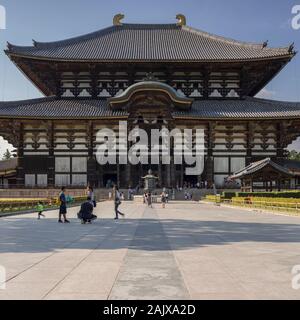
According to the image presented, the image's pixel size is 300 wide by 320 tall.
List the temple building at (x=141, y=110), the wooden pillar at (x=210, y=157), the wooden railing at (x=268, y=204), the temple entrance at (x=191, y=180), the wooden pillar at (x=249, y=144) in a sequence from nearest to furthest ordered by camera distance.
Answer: the wooden railing at (x=268, y=204) < the temple building at (x=141, y=110) < the wooden pillar at (x=210, y=157) < the wooden pillar at (x=249, y=144) < the temple entrance at (x=191, y=180)

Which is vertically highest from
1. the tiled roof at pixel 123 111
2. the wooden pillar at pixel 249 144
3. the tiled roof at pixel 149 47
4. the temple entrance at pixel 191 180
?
the tiled roof at pixel 149 47

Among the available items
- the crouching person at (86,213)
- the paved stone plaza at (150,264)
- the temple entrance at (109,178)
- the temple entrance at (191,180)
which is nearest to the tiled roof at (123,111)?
the temple entrance at (109,178)

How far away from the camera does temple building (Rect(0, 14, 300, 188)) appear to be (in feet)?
154

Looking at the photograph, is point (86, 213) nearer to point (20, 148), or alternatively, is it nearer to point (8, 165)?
point (20, 148)

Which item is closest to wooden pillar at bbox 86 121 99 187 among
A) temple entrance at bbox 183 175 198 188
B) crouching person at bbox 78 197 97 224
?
temple entrance at bbox 183 175 198 188

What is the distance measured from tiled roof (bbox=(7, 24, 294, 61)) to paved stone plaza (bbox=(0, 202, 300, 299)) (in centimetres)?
3955

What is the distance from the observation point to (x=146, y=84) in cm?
4597

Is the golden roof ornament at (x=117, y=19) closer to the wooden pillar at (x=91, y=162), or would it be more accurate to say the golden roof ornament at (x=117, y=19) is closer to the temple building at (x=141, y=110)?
the temple building at (x=141, y=110)

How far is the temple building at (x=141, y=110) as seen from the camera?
4681 cm

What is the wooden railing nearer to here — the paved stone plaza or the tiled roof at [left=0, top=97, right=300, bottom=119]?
the paved stone plaza

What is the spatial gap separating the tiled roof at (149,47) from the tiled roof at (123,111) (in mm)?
5257
